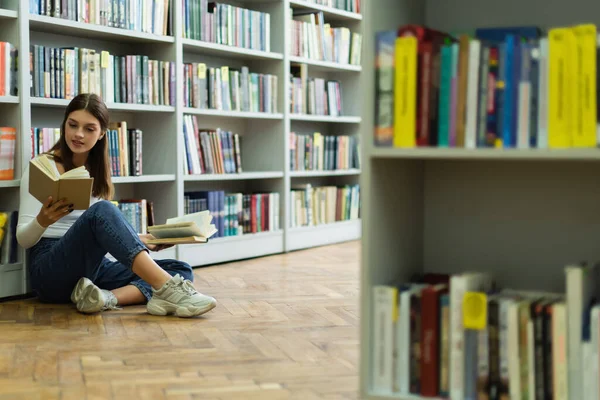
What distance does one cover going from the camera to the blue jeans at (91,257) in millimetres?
3156

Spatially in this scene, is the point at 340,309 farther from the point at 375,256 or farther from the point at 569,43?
the point at 569,43

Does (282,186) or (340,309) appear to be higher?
(282,186)

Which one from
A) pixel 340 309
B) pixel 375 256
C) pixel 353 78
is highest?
pixel 353 78

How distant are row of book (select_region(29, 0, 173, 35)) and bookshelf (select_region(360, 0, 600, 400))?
7.78 feet

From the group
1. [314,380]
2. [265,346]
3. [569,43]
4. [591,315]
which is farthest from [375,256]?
[265,346]

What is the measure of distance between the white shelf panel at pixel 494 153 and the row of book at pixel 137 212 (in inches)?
109

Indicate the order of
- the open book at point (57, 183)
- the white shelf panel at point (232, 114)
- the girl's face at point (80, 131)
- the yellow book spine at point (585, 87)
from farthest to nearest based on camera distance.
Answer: the white shelf panel at point (232, 114) → the girl's face at point (80, 131) → the open book at point (57, 183) → the yellow book spine at point (585, 87)

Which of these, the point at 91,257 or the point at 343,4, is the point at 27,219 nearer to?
the point at 91,257

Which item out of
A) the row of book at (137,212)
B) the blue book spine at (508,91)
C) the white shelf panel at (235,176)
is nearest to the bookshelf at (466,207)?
the blue book spine at (508,91)

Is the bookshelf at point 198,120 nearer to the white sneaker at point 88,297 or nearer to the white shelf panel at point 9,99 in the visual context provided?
the white shelf panel at point 9,99

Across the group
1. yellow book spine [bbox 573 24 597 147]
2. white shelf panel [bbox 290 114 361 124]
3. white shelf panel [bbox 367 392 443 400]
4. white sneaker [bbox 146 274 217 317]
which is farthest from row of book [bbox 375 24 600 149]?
white shelf panel [bbox 290 114 361 124]

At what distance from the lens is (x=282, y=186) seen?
17.3ft

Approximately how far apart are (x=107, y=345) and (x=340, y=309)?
1021mm

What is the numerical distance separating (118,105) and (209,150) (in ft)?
2.60
